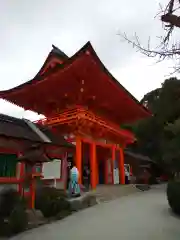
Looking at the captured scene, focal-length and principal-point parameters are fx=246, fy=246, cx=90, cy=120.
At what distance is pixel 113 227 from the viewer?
692 centimetres

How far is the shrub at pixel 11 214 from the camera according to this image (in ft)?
21.4

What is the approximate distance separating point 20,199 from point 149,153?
24.4 metres

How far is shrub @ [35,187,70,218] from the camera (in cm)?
836

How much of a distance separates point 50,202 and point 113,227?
2551 mm

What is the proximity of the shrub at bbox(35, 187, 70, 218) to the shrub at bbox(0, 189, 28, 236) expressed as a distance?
1066 mm

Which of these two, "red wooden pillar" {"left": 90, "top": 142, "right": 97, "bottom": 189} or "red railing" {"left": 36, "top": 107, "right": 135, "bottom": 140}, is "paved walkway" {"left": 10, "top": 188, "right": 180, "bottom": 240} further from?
"red railing" {"left": 36, "top": 107, "right": 135, "bottom": 140}

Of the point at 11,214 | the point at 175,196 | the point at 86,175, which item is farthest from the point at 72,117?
the point at 11,214

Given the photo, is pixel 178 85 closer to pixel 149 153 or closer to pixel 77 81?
pixel 77 81

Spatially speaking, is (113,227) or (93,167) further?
(93,167)

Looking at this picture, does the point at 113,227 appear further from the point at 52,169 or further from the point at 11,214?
the point at 52,169

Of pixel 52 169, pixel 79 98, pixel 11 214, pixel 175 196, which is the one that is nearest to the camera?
pixel 11 214

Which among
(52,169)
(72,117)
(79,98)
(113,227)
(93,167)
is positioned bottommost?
(113,227)

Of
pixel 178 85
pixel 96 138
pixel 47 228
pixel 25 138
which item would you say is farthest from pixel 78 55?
pixel 178 85

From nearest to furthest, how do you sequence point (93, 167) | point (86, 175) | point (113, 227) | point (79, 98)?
point (113, 227)
point (93, 167)
point (79, 98)
point (86, 175)
